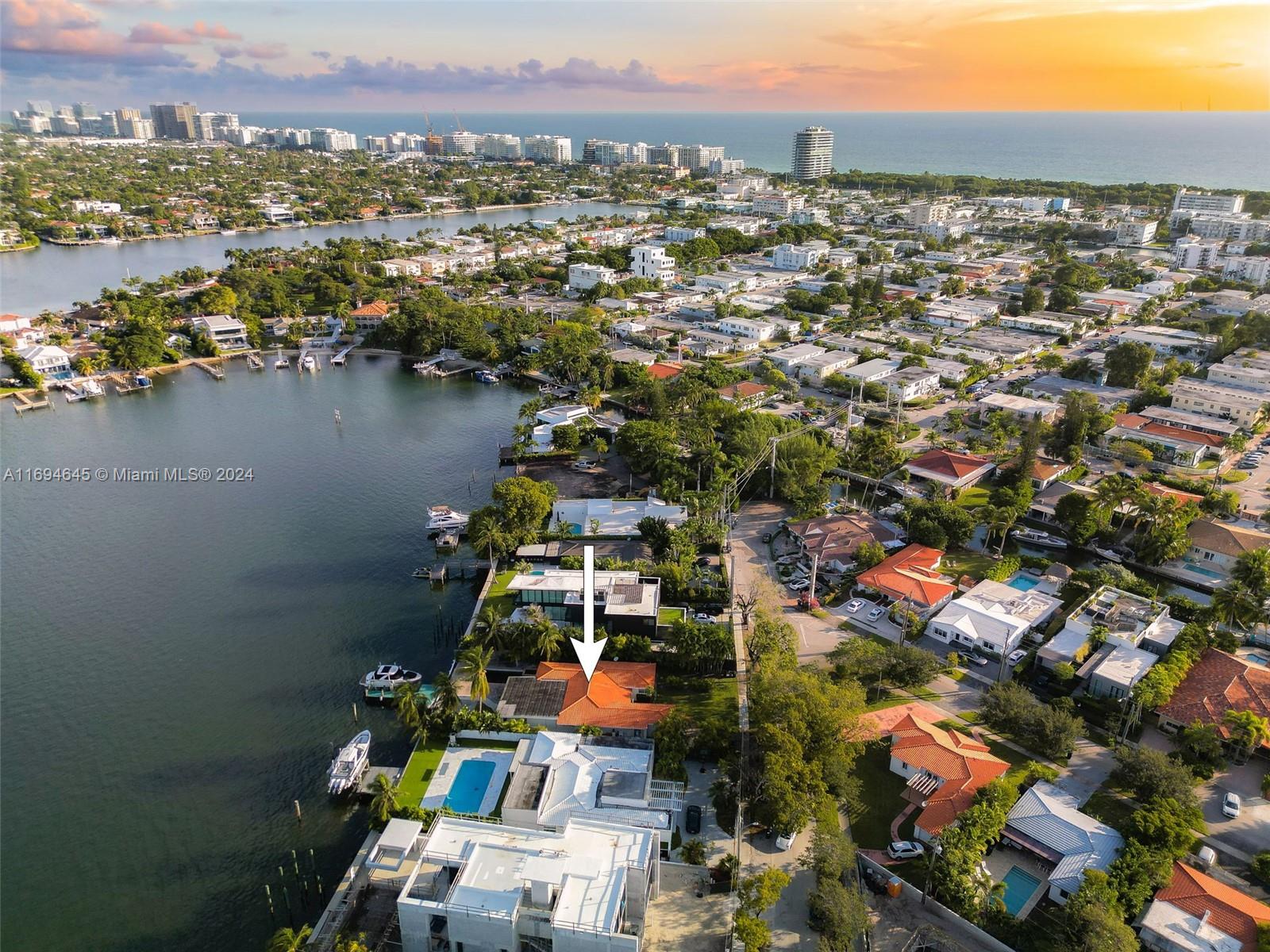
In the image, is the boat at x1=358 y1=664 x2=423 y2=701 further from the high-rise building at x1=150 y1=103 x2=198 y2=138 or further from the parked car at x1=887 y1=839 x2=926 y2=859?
the high-rise building at x1=150 y1=103 x2=198 y2=138

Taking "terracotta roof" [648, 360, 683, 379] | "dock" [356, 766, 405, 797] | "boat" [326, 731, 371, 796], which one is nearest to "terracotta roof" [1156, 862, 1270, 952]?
"dock" [356, 766, 405, 797]

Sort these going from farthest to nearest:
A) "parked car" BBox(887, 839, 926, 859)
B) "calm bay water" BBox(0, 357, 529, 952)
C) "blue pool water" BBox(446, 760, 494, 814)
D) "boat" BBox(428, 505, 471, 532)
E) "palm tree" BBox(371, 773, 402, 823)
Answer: "boat" BBox(428, 505, 471, 532) < "blue pool water" BBox(446, 760, 494, 814) < "palm tree" BBox(371, 773, 402, 823) < "calm bay water" BBox(0, 357, 529, 952) < "parked car" BBox(887, 839, 926, 859)

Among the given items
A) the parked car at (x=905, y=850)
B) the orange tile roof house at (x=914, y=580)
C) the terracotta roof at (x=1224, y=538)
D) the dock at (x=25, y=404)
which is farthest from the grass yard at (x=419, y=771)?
the dock at (x=25, y=404)

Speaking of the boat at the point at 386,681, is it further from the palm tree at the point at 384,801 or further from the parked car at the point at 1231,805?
the parked car at the point at 1231,805

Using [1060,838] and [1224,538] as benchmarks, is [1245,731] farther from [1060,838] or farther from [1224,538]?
[1224,538]

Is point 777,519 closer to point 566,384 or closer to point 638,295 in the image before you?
point 566,384

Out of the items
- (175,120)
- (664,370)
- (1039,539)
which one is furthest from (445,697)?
(175,120)

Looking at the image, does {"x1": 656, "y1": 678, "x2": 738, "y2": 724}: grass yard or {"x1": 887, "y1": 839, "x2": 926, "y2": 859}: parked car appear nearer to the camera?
{"x1": 887, "y1": 839, "x2": 926, "y2": 859}: parked car
